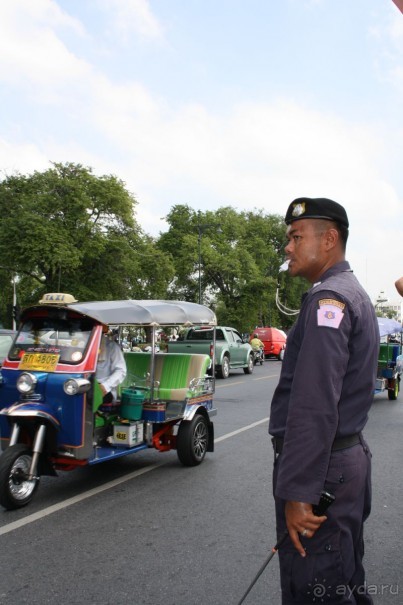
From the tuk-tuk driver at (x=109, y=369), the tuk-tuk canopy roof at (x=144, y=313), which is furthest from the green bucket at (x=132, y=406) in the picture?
the tuk-tuk canopy roof at (x=144, y=313)

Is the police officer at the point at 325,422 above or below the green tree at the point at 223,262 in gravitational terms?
below

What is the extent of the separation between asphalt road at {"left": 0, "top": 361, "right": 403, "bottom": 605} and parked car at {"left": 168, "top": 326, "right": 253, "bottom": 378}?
12.1m

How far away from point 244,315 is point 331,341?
50.0 meters

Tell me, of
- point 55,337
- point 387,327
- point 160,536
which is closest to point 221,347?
point 387,327

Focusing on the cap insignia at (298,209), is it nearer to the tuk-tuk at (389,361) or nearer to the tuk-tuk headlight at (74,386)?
the tuk-tuk headlight at (74,386)

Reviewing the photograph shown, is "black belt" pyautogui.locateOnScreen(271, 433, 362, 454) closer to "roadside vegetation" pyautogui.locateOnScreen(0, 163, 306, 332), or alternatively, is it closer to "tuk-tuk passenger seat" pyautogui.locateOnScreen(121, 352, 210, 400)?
"tuk-tuk passenger seat" pyautogui.locateOnScreen(121, 352, 210, 400)

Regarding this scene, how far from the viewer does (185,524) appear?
15.9 feet

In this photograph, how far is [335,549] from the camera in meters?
2.08

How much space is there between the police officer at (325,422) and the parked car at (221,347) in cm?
1681

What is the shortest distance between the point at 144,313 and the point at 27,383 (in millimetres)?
1718

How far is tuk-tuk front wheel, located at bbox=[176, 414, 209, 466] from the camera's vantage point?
6.87 metres

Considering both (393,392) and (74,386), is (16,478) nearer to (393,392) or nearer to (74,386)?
(74,386)

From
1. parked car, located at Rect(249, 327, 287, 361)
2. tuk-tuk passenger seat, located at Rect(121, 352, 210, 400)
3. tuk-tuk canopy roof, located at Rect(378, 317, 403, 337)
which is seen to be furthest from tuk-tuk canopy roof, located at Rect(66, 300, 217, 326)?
parked car, located at Rect(249, 327, 287, 361)

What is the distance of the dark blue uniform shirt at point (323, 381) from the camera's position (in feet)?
6.68
